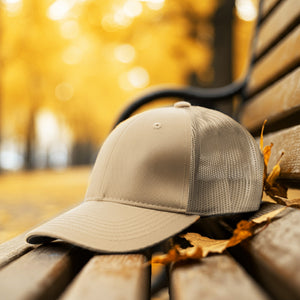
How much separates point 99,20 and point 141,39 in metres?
0.82

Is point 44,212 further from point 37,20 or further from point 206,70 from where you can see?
point 37,20

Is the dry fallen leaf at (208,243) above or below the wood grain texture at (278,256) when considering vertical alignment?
below

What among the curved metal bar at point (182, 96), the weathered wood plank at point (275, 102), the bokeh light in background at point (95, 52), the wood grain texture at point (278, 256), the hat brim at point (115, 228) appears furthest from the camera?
the bokeh light in background at point (95, 52)

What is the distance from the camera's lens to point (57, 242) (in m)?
1.04

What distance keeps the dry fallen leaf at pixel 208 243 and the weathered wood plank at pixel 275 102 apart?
0.55m

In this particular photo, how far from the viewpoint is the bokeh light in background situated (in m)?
6.30

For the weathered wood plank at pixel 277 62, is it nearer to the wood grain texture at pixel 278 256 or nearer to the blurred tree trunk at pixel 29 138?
the wood grain texture at pixel 278 256

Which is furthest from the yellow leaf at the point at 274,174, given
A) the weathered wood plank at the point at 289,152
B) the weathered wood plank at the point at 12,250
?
the weathered wood plank at the point at 12,250

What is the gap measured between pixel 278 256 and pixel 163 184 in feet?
1.44

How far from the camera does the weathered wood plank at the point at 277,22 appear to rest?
1564 millimetres

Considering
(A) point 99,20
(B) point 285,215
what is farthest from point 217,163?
(A) point 99,20

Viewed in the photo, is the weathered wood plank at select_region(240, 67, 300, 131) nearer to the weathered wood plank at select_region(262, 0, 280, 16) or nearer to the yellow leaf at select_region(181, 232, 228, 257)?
the weathered wood plank at select_region(262, 0, 280, 16)

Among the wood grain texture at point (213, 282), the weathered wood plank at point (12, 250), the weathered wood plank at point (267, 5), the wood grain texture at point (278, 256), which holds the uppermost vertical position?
the weathered wood plank at point (267, 5)

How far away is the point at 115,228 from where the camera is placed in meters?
0.98
